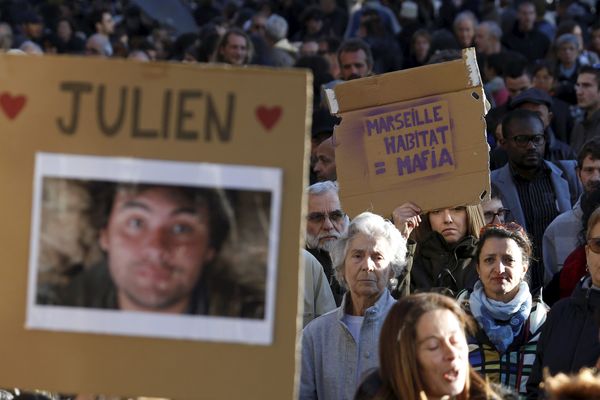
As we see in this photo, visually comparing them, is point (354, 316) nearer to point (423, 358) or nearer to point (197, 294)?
point (423, 358)

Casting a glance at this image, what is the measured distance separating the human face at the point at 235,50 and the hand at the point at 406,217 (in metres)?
4.29

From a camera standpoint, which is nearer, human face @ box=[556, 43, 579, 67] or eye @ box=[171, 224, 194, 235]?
eye @ box=[171, 224, 194, 235]

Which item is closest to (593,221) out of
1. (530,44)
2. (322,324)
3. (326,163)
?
(322,324)

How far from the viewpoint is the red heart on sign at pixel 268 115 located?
11.5 ft

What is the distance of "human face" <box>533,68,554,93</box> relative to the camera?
11.5 meters

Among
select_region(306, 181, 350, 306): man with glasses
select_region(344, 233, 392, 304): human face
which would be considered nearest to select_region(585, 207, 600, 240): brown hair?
select_region(344, 233, 392, 304): human face

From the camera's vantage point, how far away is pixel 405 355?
14.6 ft

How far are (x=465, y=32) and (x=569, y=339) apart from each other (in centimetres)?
870

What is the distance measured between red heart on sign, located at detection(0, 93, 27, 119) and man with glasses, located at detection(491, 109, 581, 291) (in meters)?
4.87

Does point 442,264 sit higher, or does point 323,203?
point 323,203

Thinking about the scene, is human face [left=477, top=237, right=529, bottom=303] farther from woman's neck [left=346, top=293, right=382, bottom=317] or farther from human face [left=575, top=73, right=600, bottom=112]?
human face [left=575, top=73, right=600, bottom=112]

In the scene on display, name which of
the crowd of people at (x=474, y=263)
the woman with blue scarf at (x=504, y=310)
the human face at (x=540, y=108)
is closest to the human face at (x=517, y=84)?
the crowd of people at (x=474, y=263)

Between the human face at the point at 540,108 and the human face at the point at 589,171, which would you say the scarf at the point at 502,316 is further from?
the human face at the point at 540,108

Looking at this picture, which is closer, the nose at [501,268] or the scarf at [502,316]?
the scarf at [502,316]
